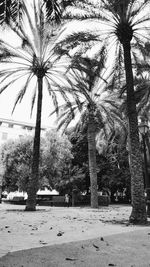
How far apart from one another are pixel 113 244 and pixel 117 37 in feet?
35.7

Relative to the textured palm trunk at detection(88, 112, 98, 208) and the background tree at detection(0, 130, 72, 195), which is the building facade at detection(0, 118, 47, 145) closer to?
the background tree at detection(0, 130, 72, 195)

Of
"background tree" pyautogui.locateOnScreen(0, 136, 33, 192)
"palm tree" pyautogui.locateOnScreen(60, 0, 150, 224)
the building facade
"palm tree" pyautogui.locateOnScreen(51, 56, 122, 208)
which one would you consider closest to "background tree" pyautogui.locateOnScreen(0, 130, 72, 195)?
"background tree" pyautogui.locateOnScreen(0, 136, 33, 192)

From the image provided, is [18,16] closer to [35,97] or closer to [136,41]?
[136,41]

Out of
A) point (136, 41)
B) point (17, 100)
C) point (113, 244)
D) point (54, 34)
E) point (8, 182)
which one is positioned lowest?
point (113, 244)

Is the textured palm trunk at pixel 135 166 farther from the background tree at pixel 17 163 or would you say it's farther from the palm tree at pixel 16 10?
the background tree at pixel 17 163

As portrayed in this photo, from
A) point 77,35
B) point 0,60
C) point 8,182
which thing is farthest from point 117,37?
point 8,182

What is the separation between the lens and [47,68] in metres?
18.8

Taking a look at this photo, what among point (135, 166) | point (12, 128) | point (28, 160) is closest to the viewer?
point (135, 166)

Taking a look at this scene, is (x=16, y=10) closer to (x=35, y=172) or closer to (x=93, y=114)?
(x=35, y=172)

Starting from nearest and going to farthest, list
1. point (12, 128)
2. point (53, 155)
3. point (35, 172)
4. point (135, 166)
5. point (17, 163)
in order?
1. point (135, 166)
2. point (35, 172)
3. point (53, 155)
4. point (17, 163)
5. point (12, 128)

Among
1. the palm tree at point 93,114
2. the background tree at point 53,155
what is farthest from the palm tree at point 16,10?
the background tree at point 53,155

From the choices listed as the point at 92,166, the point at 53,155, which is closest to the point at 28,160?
the point at 53,155

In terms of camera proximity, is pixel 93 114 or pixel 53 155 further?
pixel 53 155

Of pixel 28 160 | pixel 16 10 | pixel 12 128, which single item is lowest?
pixel 28 160
